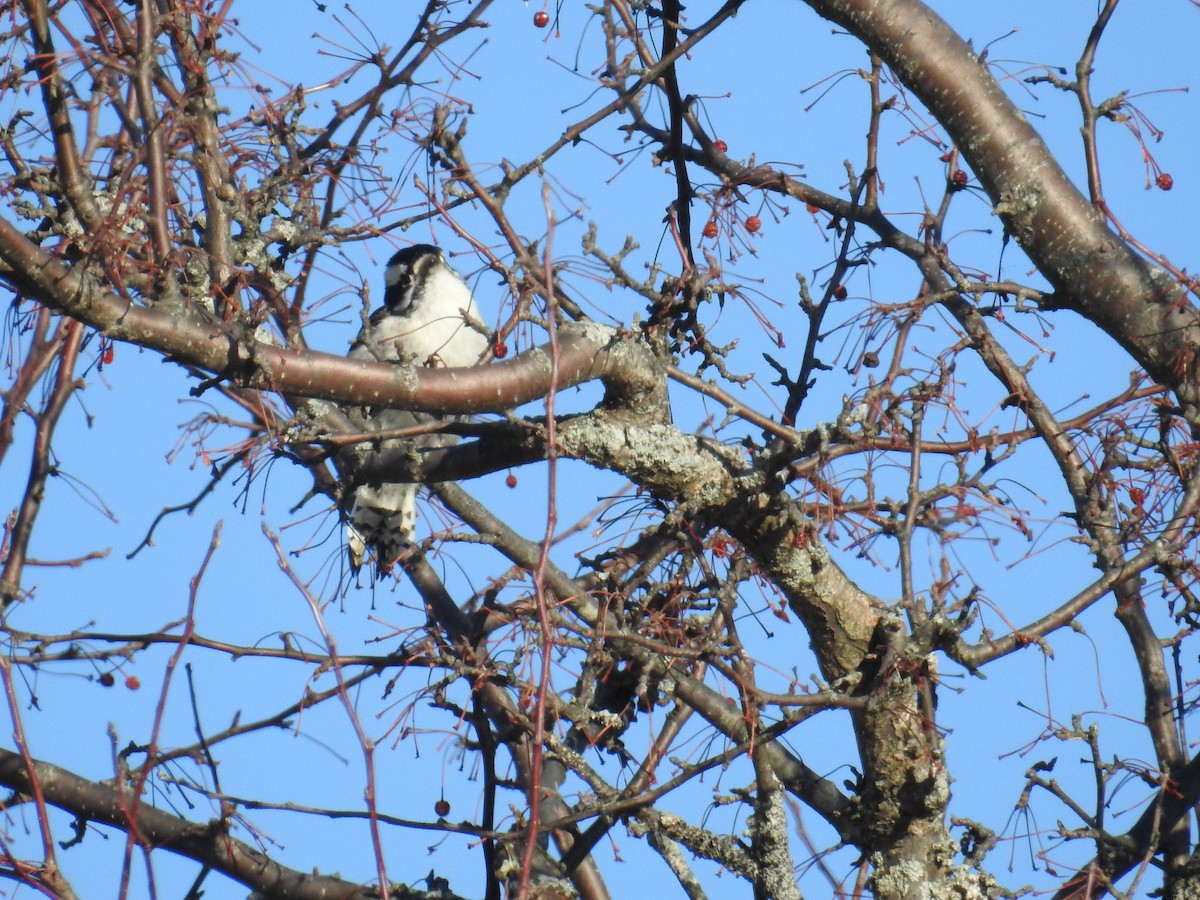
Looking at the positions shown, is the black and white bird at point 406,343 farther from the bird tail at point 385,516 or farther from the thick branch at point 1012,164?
the thick branch at point 1012,164

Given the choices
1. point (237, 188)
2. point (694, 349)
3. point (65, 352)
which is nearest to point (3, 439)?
point (65, 352)

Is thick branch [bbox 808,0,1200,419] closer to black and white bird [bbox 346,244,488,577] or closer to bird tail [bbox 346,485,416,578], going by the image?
black and white bird [bbox 346,244,488,577]

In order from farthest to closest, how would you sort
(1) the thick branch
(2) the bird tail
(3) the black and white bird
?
(2) the bird tail → (3) the black and white bird → (1) the thick branch

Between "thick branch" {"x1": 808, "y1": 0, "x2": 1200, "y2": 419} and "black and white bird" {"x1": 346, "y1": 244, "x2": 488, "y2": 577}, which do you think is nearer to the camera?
"thick branch" {"x1": 808, "y1": 0, "x2": 1200, "y2": 419}

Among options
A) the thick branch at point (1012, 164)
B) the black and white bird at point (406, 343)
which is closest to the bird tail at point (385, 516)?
the black and white bird at point (406, 343)

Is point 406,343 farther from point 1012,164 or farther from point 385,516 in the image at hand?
point 1012,164

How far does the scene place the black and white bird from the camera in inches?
231

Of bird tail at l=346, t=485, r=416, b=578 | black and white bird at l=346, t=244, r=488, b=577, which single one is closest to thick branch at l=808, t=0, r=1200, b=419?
black and white bird at l=346, t=244, r=488, b=577

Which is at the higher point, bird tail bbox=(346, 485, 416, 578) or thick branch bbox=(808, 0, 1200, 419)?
bird tail bbox=(346, 485, 416, 578)

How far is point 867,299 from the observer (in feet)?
12.8

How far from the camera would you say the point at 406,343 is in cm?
681

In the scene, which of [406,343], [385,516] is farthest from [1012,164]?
[406,343]

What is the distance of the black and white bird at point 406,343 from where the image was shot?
19.2 feet

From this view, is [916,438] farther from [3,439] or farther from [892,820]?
[3,439]
